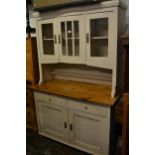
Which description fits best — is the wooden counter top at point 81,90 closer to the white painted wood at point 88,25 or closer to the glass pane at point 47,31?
the white painted wood at point 88,25

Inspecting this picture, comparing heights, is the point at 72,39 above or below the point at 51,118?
above

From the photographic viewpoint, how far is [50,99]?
1.94 meters

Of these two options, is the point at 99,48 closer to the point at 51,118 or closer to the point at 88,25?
the point at 88,25

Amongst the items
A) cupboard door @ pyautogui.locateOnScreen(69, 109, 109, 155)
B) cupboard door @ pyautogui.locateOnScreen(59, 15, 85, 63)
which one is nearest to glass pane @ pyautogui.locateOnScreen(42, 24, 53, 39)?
cupboard door @ pyautogui.locateOnScreen(59, 15, 85, 63)

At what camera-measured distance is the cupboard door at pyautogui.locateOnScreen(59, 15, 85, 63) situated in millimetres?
1710

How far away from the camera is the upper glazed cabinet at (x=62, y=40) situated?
5.74 ft

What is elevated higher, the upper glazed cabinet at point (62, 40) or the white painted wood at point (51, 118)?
the upper glazed cabinet at point (62, 40)

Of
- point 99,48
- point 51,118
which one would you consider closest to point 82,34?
point 99,48

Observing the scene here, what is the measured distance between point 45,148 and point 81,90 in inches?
35.0

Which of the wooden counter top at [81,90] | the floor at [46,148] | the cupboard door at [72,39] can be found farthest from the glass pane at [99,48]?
the floor at [46,148]

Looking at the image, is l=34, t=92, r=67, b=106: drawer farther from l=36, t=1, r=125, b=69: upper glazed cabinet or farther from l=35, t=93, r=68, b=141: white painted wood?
l=36, t=1, r=125, b=69: upper glazed cabinet

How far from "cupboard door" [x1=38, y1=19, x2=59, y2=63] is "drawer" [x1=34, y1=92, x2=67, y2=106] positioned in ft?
1.45

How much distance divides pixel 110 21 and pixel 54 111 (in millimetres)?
1209

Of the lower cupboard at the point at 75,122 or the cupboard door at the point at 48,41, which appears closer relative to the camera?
the lower cupboard at the point at 75,122
